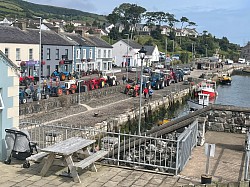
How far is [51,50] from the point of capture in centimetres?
4744

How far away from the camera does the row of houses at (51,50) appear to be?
41.1 m

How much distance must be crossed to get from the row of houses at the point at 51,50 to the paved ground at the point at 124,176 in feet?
84.7

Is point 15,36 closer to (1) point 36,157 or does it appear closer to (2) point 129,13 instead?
(1) point 36,157

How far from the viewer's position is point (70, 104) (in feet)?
98.6

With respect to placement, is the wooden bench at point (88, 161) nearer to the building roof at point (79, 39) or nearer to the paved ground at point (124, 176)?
the paved ground at point (124, 176)

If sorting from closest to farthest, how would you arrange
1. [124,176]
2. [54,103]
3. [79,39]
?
[124,176]
[54,103]
[79,39]

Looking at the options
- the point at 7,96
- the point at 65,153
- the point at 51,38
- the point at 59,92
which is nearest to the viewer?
the point at 65,153

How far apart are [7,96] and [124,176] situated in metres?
3.80

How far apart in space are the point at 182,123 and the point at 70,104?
18.9m

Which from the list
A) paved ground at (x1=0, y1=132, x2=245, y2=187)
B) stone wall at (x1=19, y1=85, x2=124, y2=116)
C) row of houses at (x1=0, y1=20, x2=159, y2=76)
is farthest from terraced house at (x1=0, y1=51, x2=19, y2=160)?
row of houses at (x1=0, y1=20, x2=159, y2=76)

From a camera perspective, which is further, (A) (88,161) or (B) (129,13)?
(B) (129,13)

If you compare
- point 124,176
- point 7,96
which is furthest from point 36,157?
point 124,176

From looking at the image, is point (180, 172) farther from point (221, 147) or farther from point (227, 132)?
point (227, 132)

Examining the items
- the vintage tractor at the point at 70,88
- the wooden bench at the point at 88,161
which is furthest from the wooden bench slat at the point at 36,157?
the vintage tractor at the point at 70,88
